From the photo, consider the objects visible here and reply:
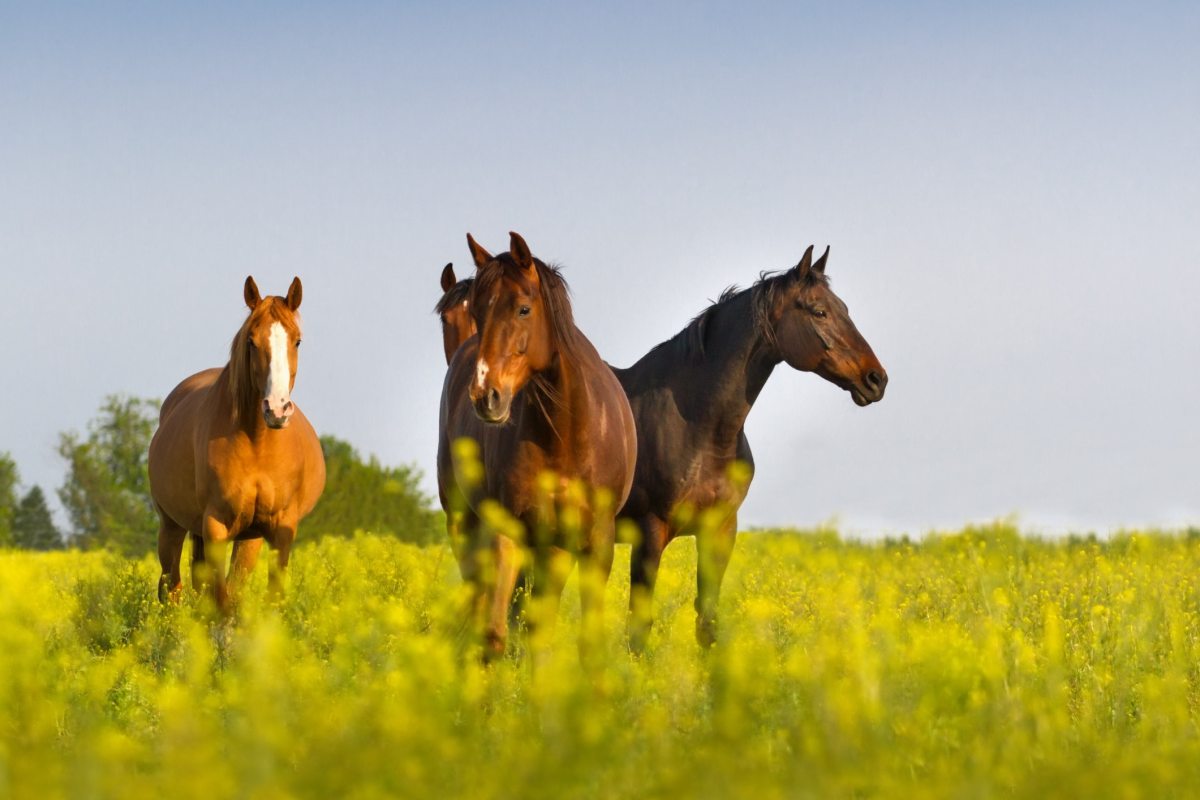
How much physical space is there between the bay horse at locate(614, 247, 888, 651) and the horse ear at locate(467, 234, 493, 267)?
247cm

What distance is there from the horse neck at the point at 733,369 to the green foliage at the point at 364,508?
25697mm

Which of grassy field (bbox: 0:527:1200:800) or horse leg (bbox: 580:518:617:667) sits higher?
horse leg (bbox: 580:518:617:667)

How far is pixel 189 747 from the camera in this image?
3256 millimetres

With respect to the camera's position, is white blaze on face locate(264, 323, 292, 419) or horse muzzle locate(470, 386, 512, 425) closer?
horse muzzle locate(470, 386, 512, 425)

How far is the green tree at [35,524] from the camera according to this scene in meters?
68.8

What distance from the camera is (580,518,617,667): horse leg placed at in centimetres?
583

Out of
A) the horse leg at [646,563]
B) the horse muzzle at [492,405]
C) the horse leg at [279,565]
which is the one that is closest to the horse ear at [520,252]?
the horse muzzle at [492,405]

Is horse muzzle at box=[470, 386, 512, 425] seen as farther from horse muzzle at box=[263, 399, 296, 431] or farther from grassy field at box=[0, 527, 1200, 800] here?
horse muzzle at box=[263, 399, 296, 431]

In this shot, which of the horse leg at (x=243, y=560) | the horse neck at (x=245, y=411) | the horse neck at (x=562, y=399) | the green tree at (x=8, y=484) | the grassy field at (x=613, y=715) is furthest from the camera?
the green tree at (x=8, y=484)

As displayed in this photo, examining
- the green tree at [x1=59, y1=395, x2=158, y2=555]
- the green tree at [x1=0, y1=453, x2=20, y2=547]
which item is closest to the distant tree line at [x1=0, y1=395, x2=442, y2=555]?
the green tree at [x1=59, y1=395, x2=158, y2=555]

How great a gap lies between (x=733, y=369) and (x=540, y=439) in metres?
2.47

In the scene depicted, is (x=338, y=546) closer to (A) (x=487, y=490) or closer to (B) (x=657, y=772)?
(A) (x=487, y=490)

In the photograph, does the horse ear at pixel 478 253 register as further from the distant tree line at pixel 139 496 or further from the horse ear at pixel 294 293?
the distant tree line at pixel 139 496

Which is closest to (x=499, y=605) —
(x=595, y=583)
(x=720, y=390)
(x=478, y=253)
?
(x=595, y=583)
